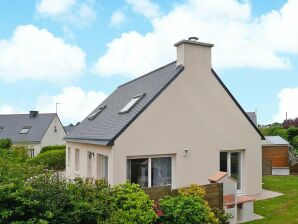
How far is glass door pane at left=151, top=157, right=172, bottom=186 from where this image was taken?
14.6 meters

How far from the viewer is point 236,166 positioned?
1695 centimetres

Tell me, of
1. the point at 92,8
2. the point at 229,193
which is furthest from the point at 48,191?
the point at 92,8

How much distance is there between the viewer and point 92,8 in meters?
13.5

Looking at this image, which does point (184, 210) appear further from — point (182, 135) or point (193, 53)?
point (193, 53)

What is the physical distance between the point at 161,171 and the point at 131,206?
5.94 metres

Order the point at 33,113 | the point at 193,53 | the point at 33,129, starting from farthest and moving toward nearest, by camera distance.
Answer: the point at 33,113 → the point at 33,129 → the point at 193,53

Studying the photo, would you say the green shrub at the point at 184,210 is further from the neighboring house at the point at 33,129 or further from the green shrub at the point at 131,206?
the neighboring house at the point at 33,129

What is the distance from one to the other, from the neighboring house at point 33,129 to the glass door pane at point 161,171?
132 feet

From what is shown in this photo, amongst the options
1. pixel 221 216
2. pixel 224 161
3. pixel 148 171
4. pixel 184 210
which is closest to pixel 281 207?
pixel 224 161

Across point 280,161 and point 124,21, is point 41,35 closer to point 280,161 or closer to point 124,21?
point 124,21

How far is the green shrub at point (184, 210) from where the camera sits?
31.0 ft

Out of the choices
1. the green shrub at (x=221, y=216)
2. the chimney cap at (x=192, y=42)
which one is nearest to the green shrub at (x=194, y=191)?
the green shrub at (x=221, y=216)

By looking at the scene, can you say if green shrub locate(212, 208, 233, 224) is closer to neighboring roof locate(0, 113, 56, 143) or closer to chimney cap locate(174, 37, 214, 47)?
chimney cap locate(174, 37, 214, 47)

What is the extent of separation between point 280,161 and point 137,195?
19.9 m
